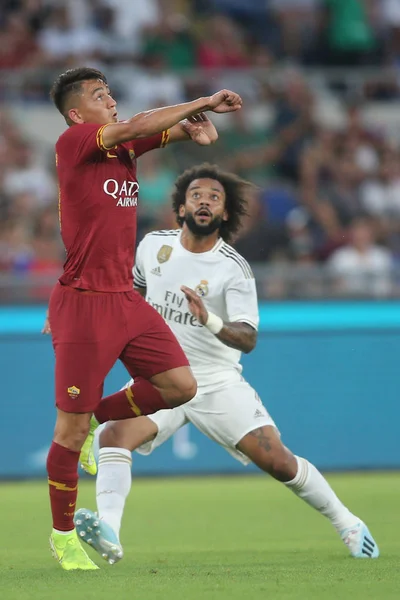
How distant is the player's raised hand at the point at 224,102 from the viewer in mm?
5656

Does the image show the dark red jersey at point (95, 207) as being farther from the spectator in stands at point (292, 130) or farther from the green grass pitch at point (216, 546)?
the spectator in stands at point (292, 130)

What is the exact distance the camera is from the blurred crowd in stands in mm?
11781

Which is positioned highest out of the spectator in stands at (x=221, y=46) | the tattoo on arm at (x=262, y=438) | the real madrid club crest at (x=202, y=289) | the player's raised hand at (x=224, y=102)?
the spectator in stands at (x=221, y=46)

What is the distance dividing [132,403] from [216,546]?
1346mm

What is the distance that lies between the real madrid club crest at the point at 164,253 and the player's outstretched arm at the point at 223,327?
711 millimetres

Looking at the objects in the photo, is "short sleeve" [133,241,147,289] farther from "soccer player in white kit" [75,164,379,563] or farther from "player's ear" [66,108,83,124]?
"player's ear" [66,108,83,124]

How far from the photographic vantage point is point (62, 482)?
19.5 ft

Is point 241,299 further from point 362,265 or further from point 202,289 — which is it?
point 362,265

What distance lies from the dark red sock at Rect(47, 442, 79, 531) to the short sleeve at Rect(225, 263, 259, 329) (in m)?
1.32

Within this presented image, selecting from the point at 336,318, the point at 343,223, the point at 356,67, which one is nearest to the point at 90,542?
the point at 336,318

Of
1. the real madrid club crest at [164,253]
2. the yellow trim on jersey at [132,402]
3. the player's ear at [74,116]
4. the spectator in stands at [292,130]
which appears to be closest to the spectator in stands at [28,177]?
the spectator in stands at [292,130]

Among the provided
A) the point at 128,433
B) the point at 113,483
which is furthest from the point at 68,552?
the point at 128,433

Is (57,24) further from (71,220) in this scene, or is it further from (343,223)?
(71,220)

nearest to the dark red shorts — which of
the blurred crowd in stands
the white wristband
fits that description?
the white wristband
